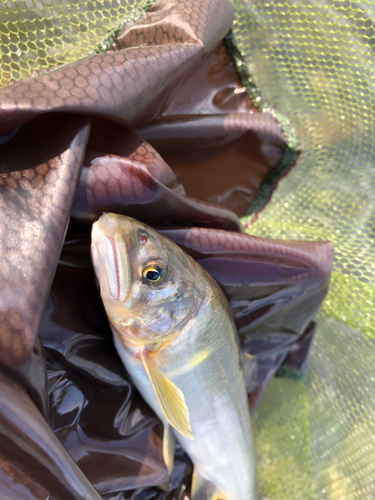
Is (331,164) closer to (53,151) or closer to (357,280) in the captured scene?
(357,280)

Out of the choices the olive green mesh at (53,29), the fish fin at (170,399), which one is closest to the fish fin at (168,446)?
the fish fin at (170,399)

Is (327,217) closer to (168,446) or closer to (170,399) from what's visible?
(170,399)

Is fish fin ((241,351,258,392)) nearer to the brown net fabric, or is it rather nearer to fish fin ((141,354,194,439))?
the brown net fabric

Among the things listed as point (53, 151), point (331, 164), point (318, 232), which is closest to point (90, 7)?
point (53, 151)

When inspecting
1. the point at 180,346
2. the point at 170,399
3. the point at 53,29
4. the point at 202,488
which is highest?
the point at 53,29

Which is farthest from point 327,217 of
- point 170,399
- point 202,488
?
point 202,488

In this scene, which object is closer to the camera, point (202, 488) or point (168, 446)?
point (168, 446)

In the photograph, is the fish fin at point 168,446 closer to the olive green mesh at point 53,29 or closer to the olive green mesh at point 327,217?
the olive green mesh at point 327,217

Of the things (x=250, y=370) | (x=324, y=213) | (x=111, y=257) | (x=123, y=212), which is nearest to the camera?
(x=111, y=257)
